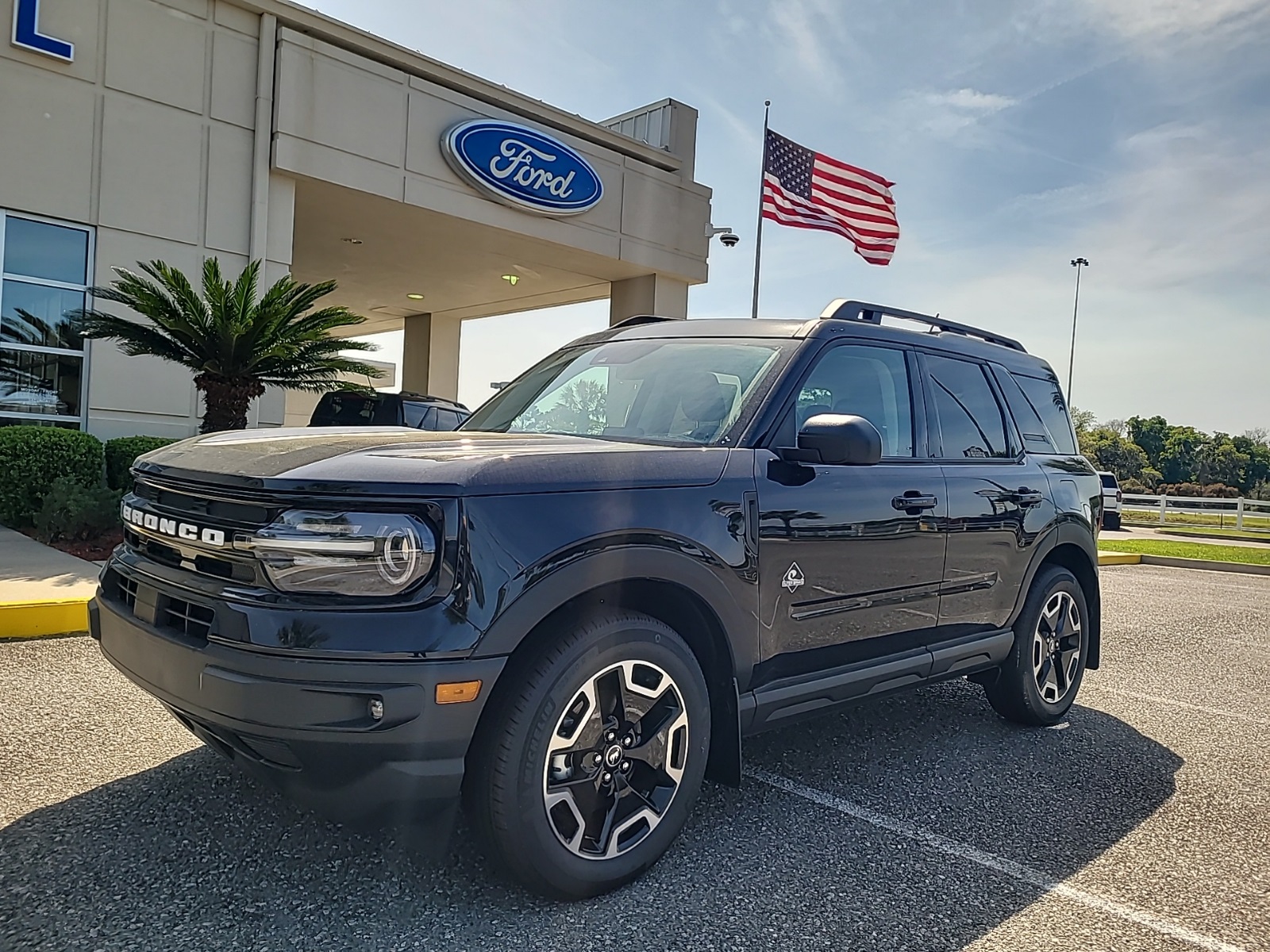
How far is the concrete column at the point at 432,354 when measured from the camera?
23188mm

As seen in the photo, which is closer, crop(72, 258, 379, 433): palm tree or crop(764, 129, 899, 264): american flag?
crop(72, 258, 379, 433): palm tree

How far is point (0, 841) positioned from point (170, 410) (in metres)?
9.69

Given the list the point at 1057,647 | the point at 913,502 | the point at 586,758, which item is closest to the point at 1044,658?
the point at 1057,647

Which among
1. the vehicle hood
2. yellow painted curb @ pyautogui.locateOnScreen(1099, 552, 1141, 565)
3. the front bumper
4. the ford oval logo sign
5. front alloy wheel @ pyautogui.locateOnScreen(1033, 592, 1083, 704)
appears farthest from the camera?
yellow painted curb @ pyautogui.locateOnScreen(1099, 552, 1141, 565)

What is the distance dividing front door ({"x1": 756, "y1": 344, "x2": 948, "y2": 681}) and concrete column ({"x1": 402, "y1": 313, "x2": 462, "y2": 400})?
778 inches

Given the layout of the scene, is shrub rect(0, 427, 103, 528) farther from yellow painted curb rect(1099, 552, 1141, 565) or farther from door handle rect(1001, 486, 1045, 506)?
yellow painted curb rect(1099, 552, 1141, 565)

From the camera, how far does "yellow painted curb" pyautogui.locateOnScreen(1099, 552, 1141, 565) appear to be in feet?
52.2

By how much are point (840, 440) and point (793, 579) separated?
52cm

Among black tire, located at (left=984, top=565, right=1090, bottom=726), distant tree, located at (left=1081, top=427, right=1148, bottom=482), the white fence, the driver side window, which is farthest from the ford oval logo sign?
distant tree, located at (left=1081, top=427, right=1148, bottom=482)

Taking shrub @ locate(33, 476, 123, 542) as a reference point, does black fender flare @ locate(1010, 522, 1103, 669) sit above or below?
above

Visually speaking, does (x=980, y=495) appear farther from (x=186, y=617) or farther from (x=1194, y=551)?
(x=1194, y=551)

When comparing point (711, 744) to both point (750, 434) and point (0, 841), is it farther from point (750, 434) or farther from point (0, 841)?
point (0, 841)

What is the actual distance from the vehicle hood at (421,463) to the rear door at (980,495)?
149 centimetres

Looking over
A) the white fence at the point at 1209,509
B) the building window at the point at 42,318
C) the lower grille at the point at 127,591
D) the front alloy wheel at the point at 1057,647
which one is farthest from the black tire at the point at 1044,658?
the white fence at the point at 1209,509
